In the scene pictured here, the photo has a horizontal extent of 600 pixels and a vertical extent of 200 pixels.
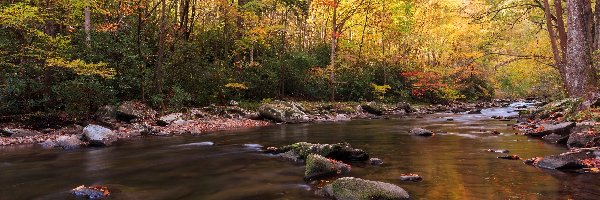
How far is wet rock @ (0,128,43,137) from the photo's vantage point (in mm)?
13805

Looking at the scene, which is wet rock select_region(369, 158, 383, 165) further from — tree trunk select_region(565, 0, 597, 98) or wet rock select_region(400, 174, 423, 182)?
tree trunk select_region(565, 0, 597, 98)

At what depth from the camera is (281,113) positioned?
20344mm

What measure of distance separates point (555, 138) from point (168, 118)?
46.9ft

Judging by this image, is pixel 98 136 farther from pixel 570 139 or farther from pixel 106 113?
pixel 570 139

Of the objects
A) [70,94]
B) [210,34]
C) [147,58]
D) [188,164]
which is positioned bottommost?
[188,164]

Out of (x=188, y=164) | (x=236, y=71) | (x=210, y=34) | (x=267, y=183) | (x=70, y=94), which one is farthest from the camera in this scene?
(x=210, y=34)

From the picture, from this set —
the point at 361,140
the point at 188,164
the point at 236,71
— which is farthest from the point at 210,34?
the point at 188,164

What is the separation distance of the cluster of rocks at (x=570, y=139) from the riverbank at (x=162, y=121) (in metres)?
9.73

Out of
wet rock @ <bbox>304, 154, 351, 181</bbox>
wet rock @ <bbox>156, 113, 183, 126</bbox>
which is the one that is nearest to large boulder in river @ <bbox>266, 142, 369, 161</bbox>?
wet rock @ <bbox>304, 154, 351, 181</bbox>

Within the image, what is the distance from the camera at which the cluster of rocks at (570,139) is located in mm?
7684

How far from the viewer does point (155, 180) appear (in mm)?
7770

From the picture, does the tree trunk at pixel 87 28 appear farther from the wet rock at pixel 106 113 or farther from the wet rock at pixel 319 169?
the wet rock at pixel 319 169

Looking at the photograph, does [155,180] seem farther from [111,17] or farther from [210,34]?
[210,34]

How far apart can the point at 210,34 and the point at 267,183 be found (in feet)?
64.9
